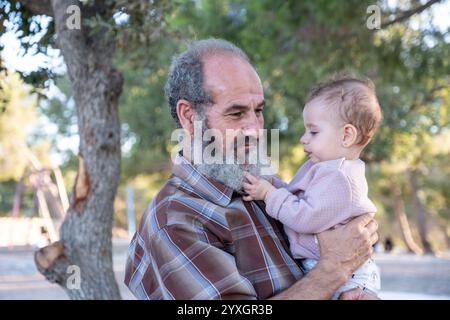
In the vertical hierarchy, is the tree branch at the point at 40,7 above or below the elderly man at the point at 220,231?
above

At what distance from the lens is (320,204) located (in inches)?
85.6

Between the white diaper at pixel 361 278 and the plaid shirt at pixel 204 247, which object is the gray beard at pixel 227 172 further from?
the white diaper at pixel 361 278

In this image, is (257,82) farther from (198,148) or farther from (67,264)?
(67,264)

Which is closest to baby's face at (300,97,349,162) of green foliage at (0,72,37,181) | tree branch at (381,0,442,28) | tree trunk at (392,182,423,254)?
tree branch at (381,0,442,28)

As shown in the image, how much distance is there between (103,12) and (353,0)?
4.45 metres

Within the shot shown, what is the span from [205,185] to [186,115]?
0.38 m

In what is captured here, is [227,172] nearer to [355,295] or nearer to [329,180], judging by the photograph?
[329,180]

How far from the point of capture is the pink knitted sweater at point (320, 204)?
2.19m

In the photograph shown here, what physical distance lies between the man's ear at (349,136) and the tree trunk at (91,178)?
7.39 ft

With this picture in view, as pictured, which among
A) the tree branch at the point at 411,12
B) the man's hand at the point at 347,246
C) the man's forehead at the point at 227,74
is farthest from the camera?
the tree branch at the point at 411,12

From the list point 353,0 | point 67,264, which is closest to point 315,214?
point 67,264

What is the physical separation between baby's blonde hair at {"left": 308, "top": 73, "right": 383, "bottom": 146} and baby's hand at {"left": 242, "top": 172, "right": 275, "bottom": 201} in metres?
0.39

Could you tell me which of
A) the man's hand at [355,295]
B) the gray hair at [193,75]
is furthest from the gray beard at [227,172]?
the man's hand at [355,295]

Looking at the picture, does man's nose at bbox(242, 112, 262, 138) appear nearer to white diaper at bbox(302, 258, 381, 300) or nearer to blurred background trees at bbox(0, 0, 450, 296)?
white diaper at bbox(302, 258, 381, 300)
